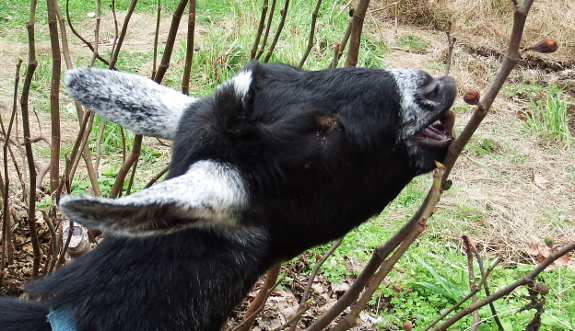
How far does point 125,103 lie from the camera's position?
8.40 ft

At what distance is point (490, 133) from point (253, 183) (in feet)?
18.7

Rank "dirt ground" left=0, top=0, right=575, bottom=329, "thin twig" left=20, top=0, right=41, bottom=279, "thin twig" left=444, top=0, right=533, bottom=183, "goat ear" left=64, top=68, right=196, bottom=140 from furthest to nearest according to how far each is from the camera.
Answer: "dirt ground" left=0, top=0, right=575, bottom=329 → "thin twig" left=20, top=0, right=41, bottom=279 → "goat ear" left=64, top=68, right=196, bottom=140 → "thin twig" left=444, top=0, right=533, bottom=183

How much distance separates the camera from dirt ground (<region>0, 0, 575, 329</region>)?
4.92 m

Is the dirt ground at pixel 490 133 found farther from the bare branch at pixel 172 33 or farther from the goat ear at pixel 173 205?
the goat ear at pixel 173 205

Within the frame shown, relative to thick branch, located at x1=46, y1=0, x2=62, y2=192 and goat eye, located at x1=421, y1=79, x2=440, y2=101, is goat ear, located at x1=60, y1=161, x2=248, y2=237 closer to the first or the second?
goat eye, located at x1=421, y1=79, x2=440, y2=101

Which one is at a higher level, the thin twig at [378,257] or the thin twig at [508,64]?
the thin twig at [508,64]

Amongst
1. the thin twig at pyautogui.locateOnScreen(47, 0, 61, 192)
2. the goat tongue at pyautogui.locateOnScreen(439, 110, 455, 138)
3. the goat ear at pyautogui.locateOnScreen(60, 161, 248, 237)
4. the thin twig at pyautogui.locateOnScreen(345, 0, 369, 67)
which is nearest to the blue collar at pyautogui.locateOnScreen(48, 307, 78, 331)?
the goat ear at pyautogui.locateOnScreen(60, 161, 248, 237)

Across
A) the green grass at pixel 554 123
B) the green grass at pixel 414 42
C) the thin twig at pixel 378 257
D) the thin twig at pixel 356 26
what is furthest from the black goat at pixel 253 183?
the green grass at pixel 414 42

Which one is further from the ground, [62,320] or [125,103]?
[125,103]

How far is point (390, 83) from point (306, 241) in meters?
0.73

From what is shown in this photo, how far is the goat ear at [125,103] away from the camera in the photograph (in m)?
2.55

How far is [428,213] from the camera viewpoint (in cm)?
178

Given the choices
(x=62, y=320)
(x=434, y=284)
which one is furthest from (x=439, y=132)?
(x=434, y=284)

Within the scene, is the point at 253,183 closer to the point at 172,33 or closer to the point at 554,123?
the point at 172,33
